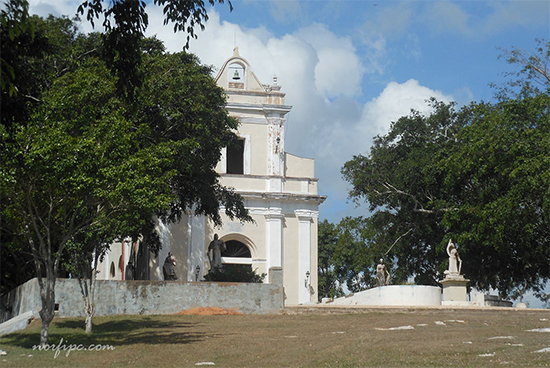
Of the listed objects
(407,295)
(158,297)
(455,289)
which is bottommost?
(158,297)

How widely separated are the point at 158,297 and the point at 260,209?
19.0m

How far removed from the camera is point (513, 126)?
3070 cm

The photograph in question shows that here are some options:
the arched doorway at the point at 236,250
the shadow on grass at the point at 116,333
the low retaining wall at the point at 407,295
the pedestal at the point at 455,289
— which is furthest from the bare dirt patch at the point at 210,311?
the arched doorway at the point at 236,250

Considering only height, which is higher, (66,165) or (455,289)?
(66,165)

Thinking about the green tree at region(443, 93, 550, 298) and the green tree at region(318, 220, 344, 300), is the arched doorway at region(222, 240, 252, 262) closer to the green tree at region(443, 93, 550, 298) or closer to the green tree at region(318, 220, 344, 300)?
the green tree at region(443, 93, 550, 298)

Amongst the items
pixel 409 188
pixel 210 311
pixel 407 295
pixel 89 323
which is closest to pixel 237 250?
pixel 409 188

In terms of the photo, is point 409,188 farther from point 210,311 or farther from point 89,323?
point 89,323

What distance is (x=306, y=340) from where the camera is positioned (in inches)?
630

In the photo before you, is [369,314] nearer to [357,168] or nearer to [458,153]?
[458,153]

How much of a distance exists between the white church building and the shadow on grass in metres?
18.0

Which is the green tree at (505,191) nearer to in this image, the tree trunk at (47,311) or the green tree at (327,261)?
the tree trunk at (47,311)

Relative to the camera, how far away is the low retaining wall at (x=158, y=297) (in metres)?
22.2

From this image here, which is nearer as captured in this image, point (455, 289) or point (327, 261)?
point (455, 289)

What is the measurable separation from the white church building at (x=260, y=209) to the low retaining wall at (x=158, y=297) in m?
16.0
